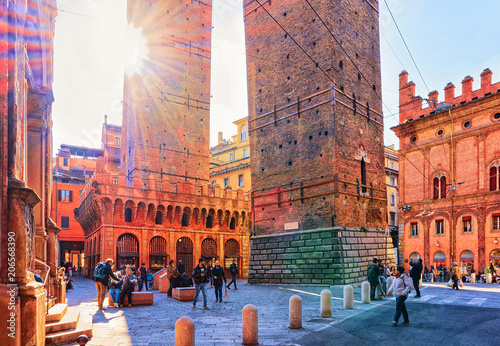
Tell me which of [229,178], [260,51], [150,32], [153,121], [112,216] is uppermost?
[150,32]

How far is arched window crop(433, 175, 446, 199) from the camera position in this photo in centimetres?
3256

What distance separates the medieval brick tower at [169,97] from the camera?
3275 centimetres

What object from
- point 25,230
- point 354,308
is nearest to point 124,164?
point 354,308

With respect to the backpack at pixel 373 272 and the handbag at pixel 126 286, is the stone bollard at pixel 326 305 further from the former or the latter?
Answer: the handbag at pixel 126 286

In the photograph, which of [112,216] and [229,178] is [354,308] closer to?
[112,216]

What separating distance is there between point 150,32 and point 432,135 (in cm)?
2528

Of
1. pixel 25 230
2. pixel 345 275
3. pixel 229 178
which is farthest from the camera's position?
pixel 229 178

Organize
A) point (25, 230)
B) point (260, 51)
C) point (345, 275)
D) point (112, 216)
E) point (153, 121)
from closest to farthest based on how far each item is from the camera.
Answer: point (25, 230) → point (345, 275) → point (260, 51) → point (112, 216) → point (153, 121)

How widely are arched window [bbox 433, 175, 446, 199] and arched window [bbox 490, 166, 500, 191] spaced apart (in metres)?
3.69

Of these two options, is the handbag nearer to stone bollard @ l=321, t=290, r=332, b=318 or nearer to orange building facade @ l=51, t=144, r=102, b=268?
stone bollard @ l=321, t=290, r=332, b=318

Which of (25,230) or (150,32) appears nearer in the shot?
(25,230)

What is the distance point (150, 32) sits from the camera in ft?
112

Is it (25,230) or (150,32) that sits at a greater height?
(150,32)

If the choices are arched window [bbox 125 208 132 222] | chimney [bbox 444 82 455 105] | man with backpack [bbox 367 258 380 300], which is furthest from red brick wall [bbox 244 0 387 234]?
chimney [bbox 444 82 455 105]
